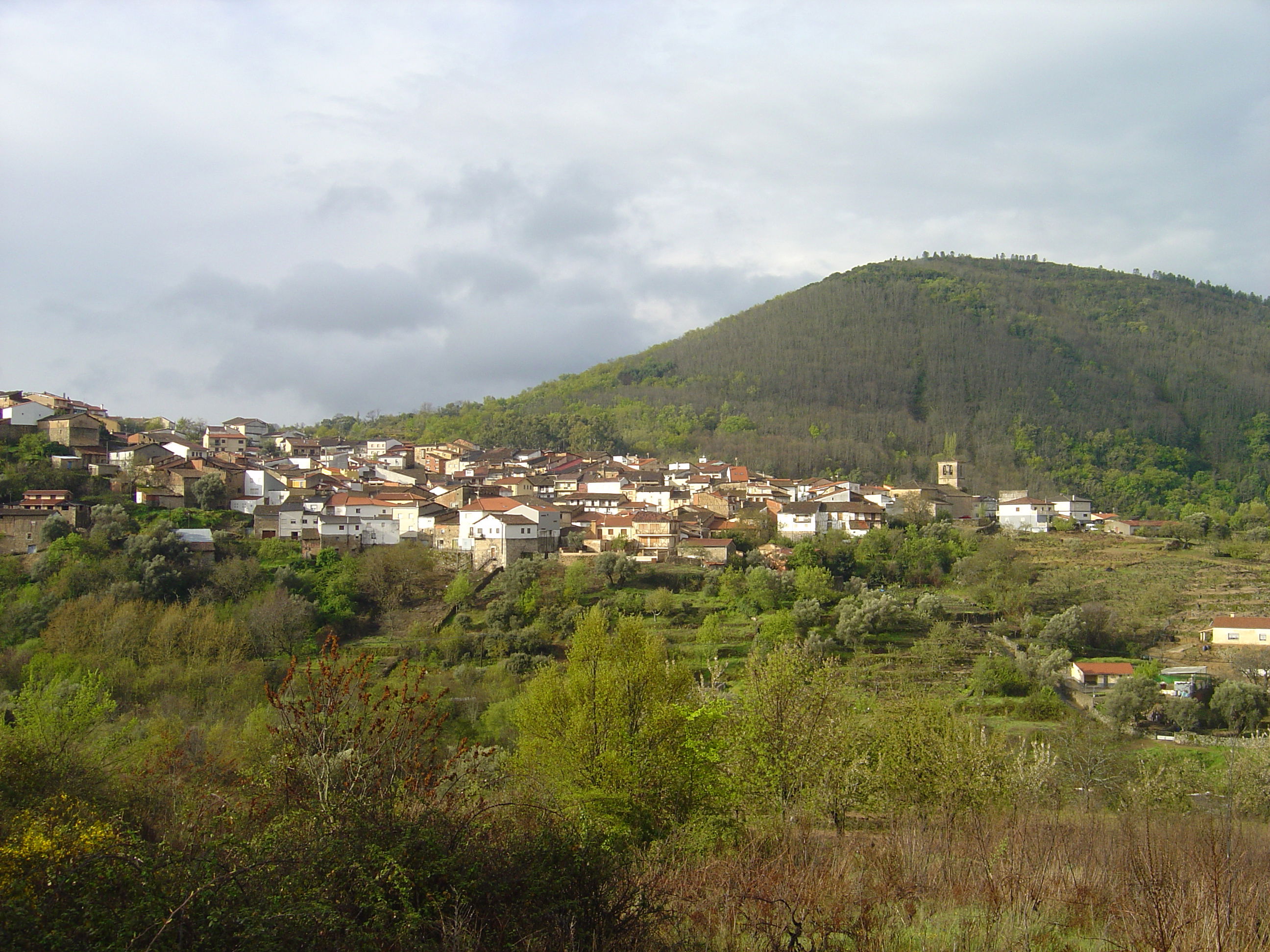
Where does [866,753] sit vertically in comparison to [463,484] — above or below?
below

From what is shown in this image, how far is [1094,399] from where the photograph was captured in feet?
321

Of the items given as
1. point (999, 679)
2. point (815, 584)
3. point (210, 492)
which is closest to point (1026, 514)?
point (815, 584)

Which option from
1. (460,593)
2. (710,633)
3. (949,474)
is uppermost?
(949,474)

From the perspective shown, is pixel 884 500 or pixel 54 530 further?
pixel 884 500

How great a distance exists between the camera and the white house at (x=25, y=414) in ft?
145

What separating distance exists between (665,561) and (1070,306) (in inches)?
4599

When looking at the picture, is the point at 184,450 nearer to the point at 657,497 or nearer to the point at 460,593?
the point at 460,593

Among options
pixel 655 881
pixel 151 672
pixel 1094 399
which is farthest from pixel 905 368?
pixel 655 881

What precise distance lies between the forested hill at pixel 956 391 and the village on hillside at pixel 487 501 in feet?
50.5

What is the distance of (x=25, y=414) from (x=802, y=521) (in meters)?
40.4

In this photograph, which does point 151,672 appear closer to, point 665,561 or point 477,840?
point 665,561

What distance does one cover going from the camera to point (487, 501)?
4203 cm

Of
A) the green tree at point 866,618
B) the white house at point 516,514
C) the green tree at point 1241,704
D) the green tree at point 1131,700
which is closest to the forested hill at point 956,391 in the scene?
the white house at point 516,514

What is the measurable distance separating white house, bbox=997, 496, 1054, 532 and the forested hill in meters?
16.0
